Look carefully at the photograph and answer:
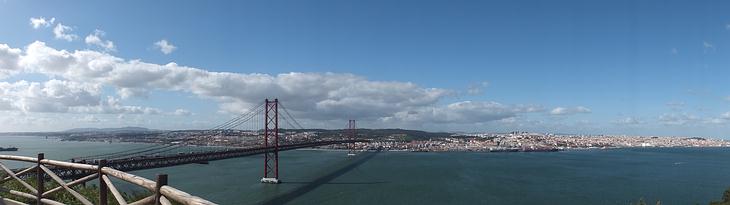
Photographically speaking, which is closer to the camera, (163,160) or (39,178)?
(39,178)

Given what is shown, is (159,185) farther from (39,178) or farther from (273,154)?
(273,154)

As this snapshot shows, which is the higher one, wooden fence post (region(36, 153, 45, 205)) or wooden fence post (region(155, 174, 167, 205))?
wooden fence post (region(155, 174, 167, 205))

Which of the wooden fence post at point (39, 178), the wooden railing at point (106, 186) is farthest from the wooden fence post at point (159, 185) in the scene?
the wooden fence post at point (39, 178)

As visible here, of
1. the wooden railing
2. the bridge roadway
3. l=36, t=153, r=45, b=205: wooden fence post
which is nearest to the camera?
the wooden railing

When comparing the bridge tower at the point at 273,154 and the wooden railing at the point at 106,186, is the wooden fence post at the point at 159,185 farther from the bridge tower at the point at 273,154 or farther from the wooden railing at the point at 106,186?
the bridge tower at the point at 273,154

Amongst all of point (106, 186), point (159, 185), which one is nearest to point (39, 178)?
point (106, 186)

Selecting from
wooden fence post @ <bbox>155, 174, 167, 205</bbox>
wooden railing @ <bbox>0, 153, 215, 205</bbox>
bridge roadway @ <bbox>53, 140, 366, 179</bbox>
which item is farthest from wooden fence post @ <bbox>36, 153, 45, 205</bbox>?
bridge roadway @ <bbox>53, 140, 366, 179</bbox>

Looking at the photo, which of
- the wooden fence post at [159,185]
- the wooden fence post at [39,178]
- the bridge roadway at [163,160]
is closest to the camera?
the wooden fence post at [159,185]

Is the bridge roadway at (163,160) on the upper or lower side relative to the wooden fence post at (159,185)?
lower

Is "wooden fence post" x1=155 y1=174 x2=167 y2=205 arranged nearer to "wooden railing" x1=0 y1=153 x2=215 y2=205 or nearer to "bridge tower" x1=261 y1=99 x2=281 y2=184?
"wooden railing" x1=0 y1=153 x2=215 y2=205

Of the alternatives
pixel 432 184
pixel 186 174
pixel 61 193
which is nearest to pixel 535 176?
pixel 432 184

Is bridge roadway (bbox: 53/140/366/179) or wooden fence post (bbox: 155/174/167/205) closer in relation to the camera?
wooden fence post (bbox: 155/174/167/205)

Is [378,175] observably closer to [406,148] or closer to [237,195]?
[237,195]
